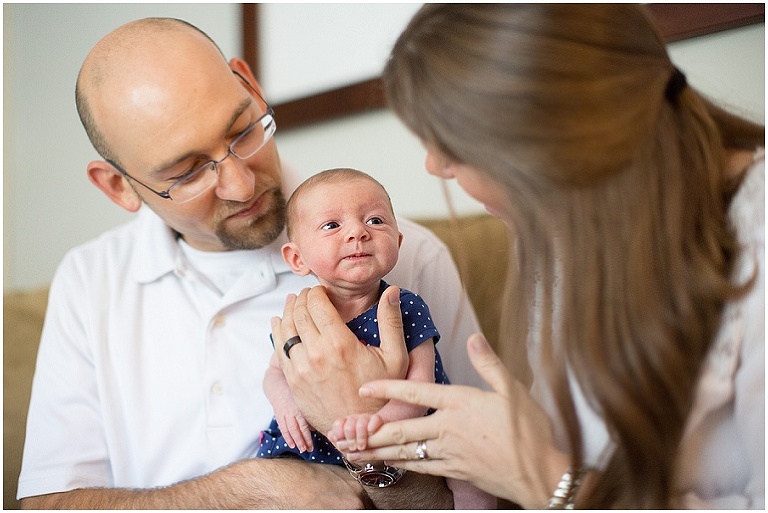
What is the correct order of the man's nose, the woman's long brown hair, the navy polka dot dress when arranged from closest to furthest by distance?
the woman's long brown hair
the navy polka dot dress
the man's nose

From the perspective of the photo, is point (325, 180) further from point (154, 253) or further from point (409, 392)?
point (154, 253)

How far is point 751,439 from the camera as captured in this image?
81 centimetres

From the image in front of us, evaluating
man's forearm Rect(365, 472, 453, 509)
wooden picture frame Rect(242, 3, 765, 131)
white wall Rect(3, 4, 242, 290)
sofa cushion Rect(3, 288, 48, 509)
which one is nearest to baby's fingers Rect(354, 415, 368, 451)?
man's forearm Rect(365, 472, 453, 509)

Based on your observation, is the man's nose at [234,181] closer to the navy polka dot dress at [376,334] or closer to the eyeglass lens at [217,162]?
the eyeglass lens at [217,162]

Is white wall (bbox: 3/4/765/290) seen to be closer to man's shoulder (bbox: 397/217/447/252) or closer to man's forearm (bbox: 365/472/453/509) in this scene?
man's shoulder (bbox: 397/217/447/252)

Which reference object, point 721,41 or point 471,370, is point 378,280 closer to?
point 471,370

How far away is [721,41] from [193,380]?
89 cm

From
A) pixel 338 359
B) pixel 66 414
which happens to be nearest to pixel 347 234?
pixel 338 359

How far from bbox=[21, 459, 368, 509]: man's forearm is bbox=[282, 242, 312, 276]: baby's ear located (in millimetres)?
250

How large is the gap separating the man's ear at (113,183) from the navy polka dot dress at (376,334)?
1.32 feet

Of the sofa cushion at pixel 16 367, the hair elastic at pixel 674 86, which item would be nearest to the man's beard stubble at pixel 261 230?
the hair elastic at pixel 674 86

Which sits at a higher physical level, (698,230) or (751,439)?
(698,230)

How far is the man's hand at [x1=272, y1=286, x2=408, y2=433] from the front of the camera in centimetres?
85

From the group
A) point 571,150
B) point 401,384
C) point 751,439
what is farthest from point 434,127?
point 751,439
